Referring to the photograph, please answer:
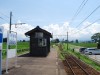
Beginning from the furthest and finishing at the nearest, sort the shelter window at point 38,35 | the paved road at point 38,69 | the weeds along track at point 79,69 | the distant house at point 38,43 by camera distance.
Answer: the shelter window at point 38,35
the distant house at point 38,43
the weeds along track at point 79,69
the paved road at point 38,69

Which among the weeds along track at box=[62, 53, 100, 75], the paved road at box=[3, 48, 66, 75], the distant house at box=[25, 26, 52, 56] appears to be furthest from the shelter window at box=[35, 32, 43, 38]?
the paved road at box=[3, 48, 66, 75]

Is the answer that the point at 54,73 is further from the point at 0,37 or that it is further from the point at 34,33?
the point at 34,33

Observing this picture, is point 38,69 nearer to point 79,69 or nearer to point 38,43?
point 79,69

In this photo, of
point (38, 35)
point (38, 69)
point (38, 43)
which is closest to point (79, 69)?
point (38, 69)

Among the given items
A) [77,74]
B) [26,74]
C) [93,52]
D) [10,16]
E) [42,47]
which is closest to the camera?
[26,74]

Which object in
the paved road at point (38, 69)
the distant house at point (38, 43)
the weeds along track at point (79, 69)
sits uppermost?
the distant house at point (38, 43)

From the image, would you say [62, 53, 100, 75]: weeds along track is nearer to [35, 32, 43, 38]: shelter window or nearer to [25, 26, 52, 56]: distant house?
[25, 26, 52, 56]: distant house

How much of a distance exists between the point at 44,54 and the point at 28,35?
3.92 m

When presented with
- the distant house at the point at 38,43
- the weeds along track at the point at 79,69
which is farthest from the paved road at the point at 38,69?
the distant house at the point at 38,43

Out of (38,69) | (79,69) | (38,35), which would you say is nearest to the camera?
(38,69)

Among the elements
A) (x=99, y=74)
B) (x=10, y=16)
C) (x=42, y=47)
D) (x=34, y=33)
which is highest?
(x=10, y=16)

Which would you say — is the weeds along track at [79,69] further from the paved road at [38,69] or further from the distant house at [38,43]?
the distant house at [38,43]

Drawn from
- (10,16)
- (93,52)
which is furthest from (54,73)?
(93,52)

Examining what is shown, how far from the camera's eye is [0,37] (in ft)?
37.7
